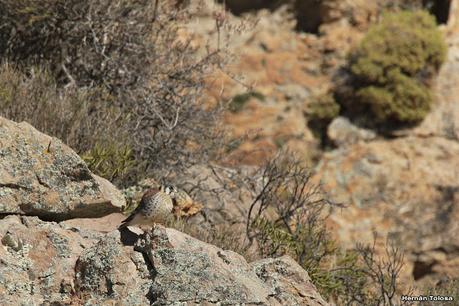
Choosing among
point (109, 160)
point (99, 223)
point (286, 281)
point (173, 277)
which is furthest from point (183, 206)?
point (173, 277)

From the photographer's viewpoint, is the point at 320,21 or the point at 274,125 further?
the point at 320,21

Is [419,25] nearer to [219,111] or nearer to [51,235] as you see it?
[219,111]

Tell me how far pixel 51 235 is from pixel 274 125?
8.50m

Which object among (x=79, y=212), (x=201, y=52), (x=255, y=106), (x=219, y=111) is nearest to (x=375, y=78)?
(x=255, y=106)

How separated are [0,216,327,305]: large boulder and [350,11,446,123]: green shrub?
27.5 feet

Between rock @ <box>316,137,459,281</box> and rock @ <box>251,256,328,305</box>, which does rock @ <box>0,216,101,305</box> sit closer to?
rock @ <box>251,256,328,305</box>

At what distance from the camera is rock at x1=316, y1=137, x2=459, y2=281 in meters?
12.0

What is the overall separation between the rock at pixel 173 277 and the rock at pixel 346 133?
319 inches

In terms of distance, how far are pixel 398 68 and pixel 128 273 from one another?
930 centimetres

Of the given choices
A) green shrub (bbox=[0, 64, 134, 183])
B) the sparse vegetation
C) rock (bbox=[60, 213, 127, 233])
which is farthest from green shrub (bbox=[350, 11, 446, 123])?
rock (bbox=[60, 213, 127, 233])

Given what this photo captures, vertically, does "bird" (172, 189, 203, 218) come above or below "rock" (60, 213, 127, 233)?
below

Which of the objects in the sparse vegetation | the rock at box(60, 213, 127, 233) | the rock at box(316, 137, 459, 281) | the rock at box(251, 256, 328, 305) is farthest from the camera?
the rock at box(316, 137, 459, 281)

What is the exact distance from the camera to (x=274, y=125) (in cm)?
1364

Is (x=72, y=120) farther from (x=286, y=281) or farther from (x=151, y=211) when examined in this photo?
(x=286, y=281)
